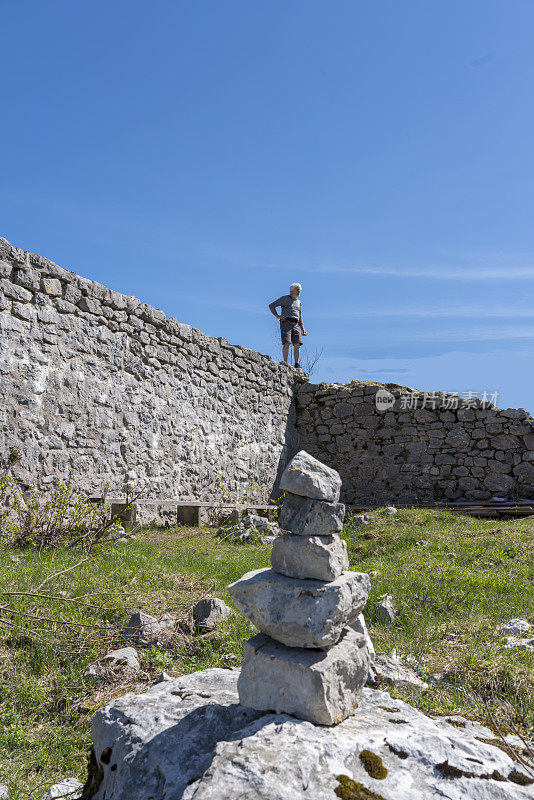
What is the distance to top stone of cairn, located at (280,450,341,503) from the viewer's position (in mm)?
2430

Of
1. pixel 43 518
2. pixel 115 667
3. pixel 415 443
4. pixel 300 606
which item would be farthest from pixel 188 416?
pixel 300 606

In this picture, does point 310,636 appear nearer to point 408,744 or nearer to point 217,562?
point 408,744

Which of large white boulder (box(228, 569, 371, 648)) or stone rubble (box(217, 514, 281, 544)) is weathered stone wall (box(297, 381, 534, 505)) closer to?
stone rubble (box(217, 514, 281, 544))

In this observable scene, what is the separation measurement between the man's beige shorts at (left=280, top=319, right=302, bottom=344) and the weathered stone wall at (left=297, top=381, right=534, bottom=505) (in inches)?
45.9

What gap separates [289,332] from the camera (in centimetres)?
1345

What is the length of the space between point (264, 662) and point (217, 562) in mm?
4187

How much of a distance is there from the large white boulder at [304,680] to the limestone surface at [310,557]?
0.99 feet

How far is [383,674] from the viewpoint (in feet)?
10.1

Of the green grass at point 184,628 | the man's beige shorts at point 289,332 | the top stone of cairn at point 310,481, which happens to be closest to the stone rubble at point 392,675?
the green grass at point 184,628

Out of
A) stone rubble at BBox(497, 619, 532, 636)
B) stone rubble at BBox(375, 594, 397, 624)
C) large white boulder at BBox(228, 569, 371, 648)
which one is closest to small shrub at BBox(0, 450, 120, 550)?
stone rubble at BBox(375, 594, 397, 624)

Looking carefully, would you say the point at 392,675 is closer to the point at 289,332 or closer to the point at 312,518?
the point at 312,518

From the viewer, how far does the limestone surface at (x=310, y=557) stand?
2.39m

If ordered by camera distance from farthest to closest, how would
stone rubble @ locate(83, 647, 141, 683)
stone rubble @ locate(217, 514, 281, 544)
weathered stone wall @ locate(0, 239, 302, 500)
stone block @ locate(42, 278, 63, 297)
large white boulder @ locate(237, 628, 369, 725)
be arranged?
stone rubble @ locate(217, 514, 281, 544) < stone block @ locate(42, 278, 63, 297) < weathered stone wall @ locate(0, 239, 302, 500) < stone rubble @ locate(83, 647, 141, 683) < large white boulder @ locate(237, 628, 369, 725)

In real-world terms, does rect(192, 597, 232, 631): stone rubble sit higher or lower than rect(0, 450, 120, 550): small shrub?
lower
